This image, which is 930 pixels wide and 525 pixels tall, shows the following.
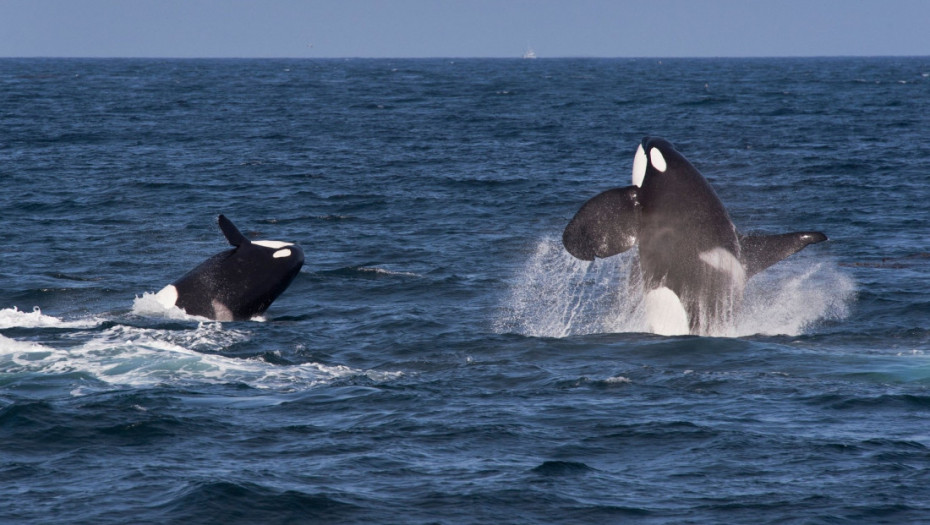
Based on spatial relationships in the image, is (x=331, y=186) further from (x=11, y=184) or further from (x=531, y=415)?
(x=531, y=415)

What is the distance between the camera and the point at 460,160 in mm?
46750

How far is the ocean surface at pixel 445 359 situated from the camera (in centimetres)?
1243

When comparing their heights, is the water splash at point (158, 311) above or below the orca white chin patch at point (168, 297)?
below

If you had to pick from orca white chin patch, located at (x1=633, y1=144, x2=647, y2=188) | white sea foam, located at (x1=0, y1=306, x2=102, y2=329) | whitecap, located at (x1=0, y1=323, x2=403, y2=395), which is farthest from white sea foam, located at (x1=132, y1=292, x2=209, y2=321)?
orca white chin patch, located at (x1=633, y1=144, x2=647, y2=188)

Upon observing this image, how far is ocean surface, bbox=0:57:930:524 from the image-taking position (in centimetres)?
1243

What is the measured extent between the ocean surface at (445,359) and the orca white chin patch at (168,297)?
199 millimetres

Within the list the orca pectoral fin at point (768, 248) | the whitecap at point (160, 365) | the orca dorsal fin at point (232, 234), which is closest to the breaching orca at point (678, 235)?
the orca pectoral fin at point (768, 248)

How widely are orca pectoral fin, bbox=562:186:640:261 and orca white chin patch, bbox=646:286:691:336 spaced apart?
0.99 metres

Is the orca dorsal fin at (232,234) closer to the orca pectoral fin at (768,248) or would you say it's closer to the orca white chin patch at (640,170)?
the orca white chin patch at (640,170)

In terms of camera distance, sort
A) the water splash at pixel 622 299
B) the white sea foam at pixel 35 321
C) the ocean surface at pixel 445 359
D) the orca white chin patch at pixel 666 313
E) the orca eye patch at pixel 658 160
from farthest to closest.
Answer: the white sea foam at pixel 35 321
the water splash at pixel 622 299
the orca white chin patch at pixel 666 313
the orca eye patch at pixel 658 160
the ocean surface at pixel 445 359

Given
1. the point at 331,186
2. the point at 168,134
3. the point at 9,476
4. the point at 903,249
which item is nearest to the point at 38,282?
the point at 9,476

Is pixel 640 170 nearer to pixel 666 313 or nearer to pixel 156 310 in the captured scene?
pixel 666 313

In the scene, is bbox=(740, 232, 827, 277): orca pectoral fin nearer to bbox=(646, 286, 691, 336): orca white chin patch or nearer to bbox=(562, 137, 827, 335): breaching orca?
bbox=(562, 137, 827, 335): breaching orca

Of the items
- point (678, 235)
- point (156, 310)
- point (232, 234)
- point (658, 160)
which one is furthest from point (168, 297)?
point (678, 235)
